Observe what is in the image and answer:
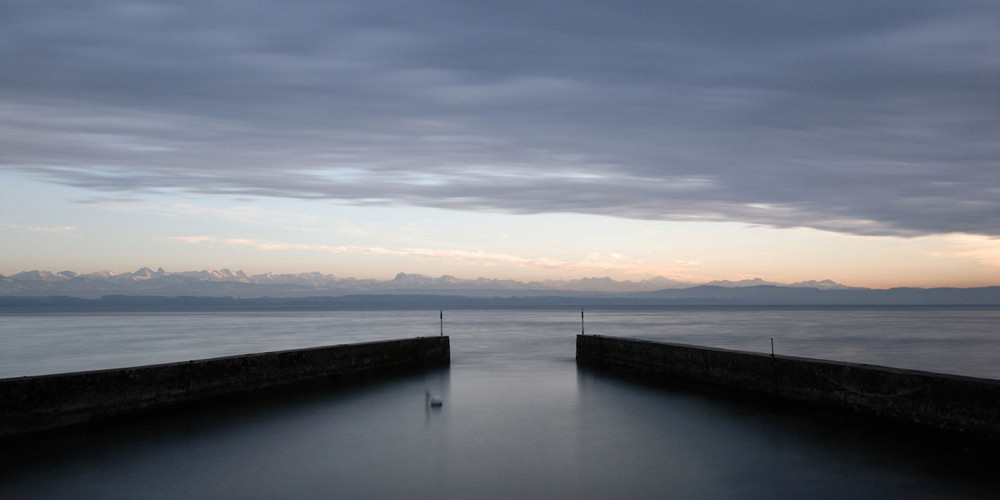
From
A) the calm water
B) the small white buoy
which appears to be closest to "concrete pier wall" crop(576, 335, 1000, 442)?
the calm water

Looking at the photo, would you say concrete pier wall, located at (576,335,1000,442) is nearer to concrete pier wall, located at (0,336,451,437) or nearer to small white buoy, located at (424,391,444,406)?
small white buoy, located at (424,391,444,406)

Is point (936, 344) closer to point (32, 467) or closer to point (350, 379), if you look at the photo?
point (350, 379)

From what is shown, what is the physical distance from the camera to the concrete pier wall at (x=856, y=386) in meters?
8.74

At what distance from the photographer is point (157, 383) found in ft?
36.5

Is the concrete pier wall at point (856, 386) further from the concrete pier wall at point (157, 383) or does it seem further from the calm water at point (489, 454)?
the concrete pier wall at point (157, 383)

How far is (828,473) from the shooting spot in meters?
7.59

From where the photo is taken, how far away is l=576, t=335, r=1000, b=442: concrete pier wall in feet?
28.7

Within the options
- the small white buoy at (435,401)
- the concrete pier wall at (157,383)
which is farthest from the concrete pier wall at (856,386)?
the concrete pier wall at (157,383)

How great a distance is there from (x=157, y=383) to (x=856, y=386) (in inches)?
425

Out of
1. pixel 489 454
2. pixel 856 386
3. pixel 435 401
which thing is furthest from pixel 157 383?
pixel 856 386

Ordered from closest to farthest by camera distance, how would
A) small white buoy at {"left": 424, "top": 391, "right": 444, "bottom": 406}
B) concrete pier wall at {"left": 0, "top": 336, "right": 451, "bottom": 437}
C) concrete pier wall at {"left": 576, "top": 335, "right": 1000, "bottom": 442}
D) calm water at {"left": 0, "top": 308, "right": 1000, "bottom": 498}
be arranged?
calm water at {"left": 0, "top": 308, "right": 1000, "bottom": 498} → concrete pier wall at {"left": 576, "top": 335, "right": 1000, "bottom": 442} → concrete pier wall at {"left": 0, "top": 336, "right": 451, "bottom": 437} → small white buoy at {"left": 424, "top": 391, "right": 444, "bottom": 406}

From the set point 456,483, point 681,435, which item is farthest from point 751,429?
point 456,483

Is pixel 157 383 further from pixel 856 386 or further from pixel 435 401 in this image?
pixel 856 386

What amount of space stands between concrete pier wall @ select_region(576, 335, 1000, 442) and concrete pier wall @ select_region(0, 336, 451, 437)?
7717mm
